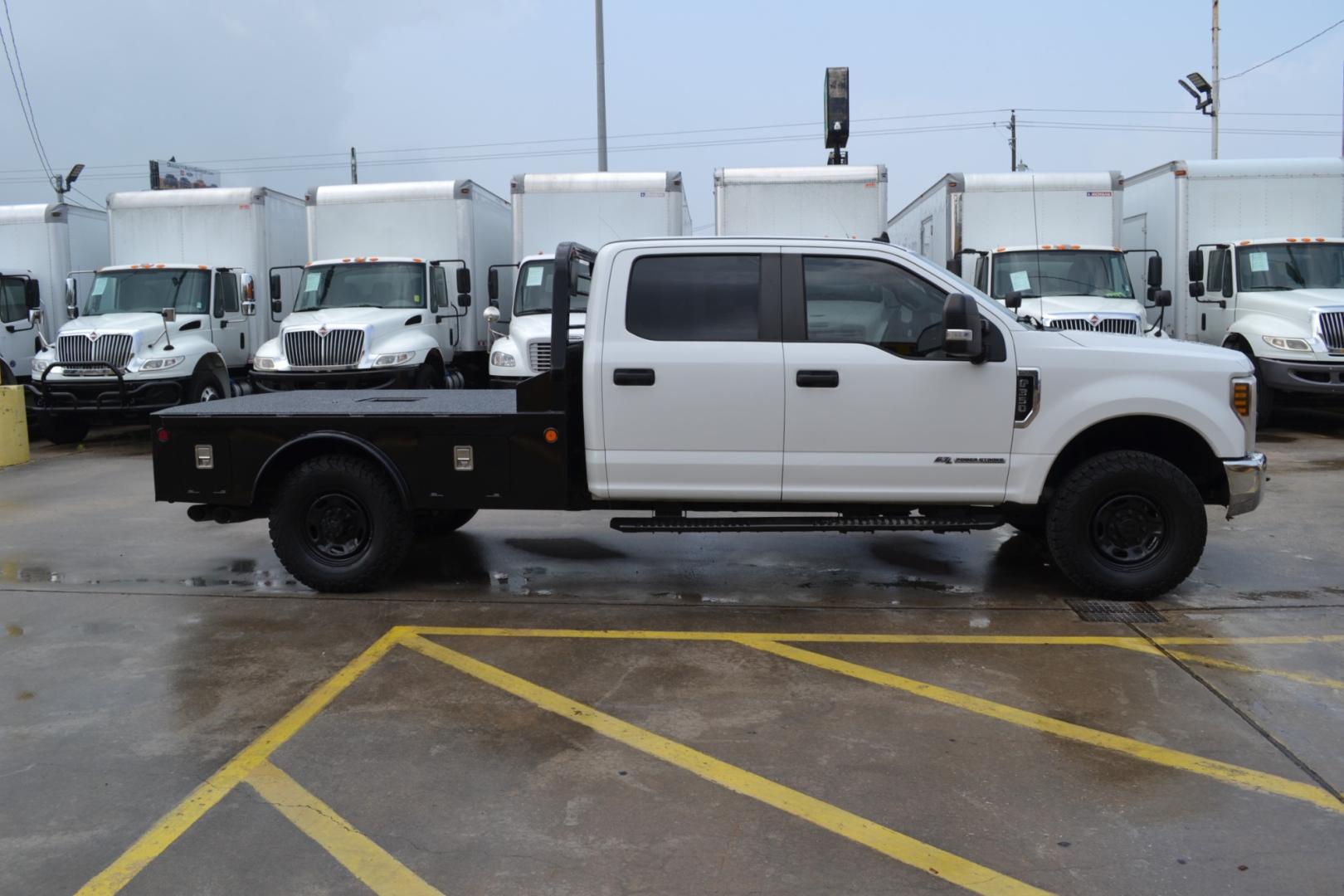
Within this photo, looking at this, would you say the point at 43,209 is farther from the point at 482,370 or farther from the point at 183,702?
the point at 183,702

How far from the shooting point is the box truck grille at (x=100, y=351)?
48.3 ft

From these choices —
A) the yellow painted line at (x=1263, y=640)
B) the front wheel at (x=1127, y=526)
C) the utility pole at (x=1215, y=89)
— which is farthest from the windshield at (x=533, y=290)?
the utility pole at (x=1215, y=89)

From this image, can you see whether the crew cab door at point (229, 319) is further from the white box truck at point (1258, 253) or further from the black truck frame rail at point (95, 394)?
the white box truck at point (1258, 253)

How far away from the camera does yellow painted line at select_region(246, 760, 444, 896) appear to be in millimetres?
3600

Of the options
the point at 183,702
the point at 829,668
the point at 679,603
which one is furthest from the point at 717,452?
the point at 183,702

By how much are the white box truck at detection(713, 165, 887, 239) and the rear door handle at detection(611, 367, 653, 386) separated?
9231 millimetres

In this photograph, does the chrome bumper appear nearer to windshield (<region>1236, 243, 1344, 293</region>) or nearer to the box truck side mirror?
the box truck side mirror

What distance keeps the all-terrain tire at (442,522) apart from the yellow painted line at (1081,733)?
3.07m

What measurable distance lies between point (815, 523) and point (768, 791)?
2.58 metres

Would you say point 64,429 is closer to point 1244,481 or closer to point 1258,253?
point 1244,481

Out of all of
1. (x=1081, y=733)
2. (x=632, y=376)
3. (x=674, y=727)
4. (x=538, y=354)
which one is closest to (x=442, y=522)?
(x=632, y=376)

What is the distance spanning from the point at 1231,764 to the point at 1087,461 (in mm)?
2438

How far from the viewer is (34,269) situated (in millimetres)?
17531

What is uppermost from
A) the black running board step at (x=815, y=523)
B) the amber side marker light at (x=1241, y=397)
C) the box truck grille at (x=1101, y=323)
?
the box truck grille at (x=1101, y=323)
